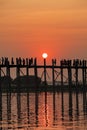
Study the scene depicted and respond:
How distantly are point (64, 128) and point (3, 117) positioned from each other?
750 cm

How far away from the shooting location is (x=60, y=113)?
146ft

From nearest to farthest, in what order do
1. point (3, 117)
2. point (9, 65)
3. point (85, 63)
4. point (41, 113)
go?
point (3, 117), point (41, 113), point (9, 65), point (85, 63)

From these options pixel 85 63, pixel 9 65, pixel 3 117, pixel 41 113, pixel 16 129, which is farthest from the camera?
pixel 85 63

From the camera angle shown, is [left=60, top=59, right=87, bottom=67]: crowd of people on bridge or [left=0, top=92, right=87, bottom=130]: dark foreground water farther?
[left=60, top=59, right=87, bottom=67]: crowd of people on bridge

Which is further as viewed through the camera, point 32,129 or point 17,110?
point 17,110

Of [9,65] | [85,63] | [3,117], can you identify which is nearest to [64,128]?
[3,117]

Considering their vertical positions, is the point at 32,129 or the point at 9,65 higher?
the point at 9,65

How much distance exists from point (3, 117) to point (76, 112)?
18.3 feet

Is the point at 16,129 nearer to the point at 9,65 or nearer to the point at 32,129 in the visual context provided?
the point at 32,129

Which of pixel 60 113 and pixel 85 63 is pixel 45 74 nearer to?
pixel 85 63

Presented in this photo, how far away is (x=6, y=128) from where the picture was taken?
3550 cm

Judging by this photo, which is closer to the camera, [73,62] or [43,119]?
[43,119]

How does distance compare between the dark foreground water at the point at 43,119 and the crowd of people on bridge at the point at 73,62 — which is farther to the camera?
the crowd of people on bridge at the point at 73,62

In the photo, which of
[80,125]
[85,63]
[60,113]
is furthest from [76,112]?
[85,63]
